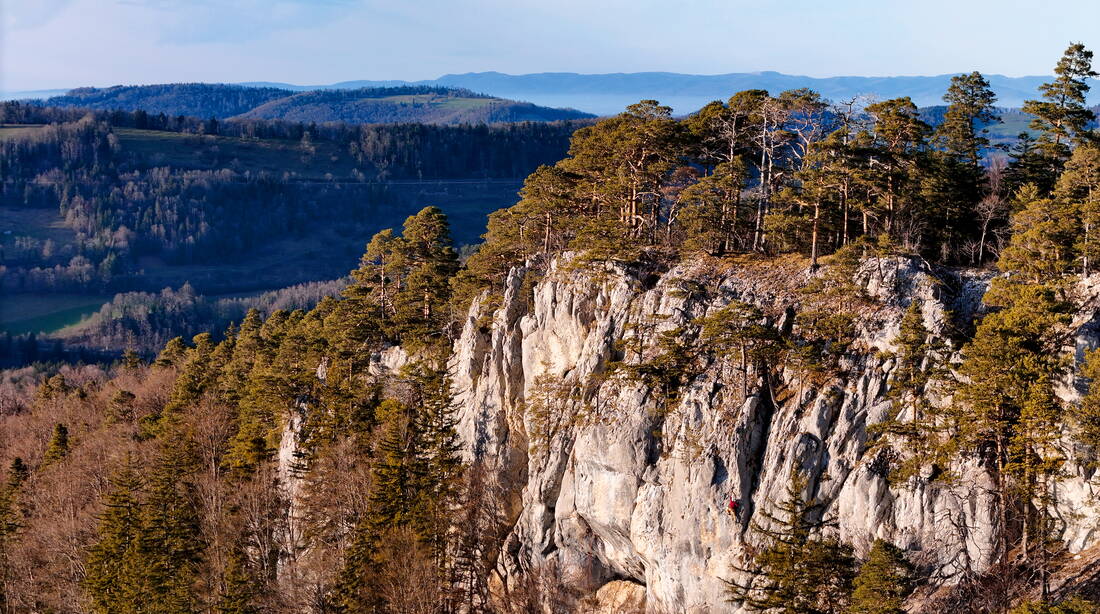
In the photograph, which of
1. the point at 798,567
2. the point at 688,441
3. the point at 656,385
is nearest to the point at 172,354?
the point at 656,385

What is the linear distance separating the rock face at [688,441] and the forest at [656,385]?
564 millimetres

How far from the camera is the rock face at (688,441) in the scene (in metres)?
36.6

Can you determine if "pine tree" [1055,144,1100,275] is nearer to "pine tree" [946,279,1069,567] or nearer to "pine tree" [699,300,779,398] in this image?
"pine tree" [946,279,1069,567]

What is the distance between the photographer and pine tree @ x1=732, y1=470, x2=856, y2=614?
36000 millimetres

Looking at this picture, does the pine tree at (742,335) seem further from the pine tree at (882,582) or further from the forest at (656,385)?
the pine tree at (882,582)

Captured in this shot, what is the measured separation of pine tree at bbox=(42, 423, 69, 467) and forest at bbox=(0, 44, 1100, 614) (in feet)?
12.6

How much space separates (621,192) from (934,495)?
25.9 m

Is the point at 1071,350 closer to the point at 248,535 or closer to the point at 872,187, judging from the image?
the point at 872,187

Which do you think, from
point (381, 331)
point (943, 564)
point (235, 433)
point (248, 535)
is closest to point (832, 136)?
point (943, 564)

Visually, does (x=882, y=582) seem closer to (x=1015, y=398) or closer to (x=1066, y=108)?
(x=1015, y=398)

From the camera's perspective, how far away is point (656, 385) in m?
43.0

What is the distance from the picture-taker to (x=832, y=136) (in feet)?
152

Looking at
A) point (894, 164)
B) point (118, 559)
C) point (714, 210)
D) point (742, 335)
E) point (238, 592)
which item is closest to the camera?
point (742, 335)

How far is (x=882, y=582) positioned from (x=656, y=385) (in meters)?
13.6
